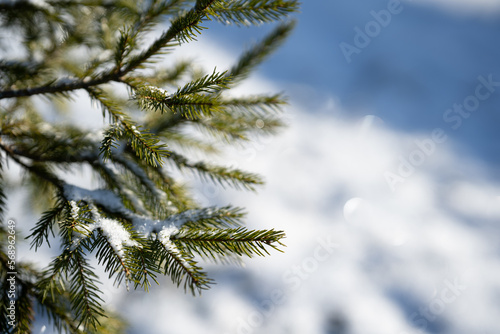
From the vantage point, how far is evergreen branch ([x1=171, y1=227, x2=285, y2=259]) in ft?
2.88

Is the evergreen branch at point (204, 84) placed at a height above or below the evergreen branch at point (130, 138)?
above

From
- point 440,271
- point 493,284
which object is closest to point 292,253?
point 440,271

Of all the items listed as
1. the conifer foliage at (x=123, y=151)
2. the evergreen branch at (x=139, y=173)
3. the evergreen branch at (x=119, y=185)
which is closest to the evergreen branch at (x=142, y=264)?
the conifer foliage at (x=123, y=151)

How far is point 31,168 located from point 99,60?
70 centimetres

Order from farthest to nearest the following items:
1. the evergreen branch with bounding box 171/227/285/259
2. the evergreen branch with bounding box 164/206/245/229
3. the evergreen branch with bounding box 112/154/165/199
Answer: the evergreen branch with bounding box 112/154/165/199, the evergreen branch with bounding box 164/206/245/229, the evergreen branch with bounding box 171/227/285/259

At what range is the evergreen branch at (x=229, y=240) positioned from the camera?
0.88 meters

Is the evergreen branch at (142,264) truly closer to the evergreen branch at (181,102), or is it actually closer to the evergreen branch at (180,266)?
the evergreen branch at (180,266)

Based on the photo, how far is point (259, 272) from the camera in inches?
1646

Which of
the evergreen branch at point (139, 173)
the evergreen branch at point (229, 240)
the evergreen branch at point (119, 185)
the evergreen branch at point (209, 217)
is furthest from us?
the evergreen branch at point (139, 173)

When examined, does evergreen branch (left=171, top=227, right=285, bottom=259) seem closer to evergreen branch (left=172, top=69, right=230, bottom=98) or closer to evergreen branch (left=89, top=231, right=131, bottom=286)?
evergreen branch (left=89, top=231, right=131, bottom=286)

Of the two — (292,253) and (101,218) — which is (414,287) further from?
(101,218)

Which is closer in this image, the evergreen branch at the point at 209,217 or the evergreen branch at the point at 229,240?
the evergreen branch at the point at 229,240

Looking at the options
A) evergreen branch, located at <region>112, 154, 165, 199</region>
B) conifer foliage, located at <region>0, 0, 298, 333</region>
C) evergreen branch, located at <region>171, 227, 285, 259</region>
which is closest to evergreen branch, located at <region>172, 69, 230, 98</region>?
conifer foliage, located at <region>0, 0, 298, 333</region>

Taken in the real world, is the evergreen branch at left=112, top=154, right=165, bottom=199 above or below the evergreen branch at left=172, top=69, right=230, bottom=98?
below
